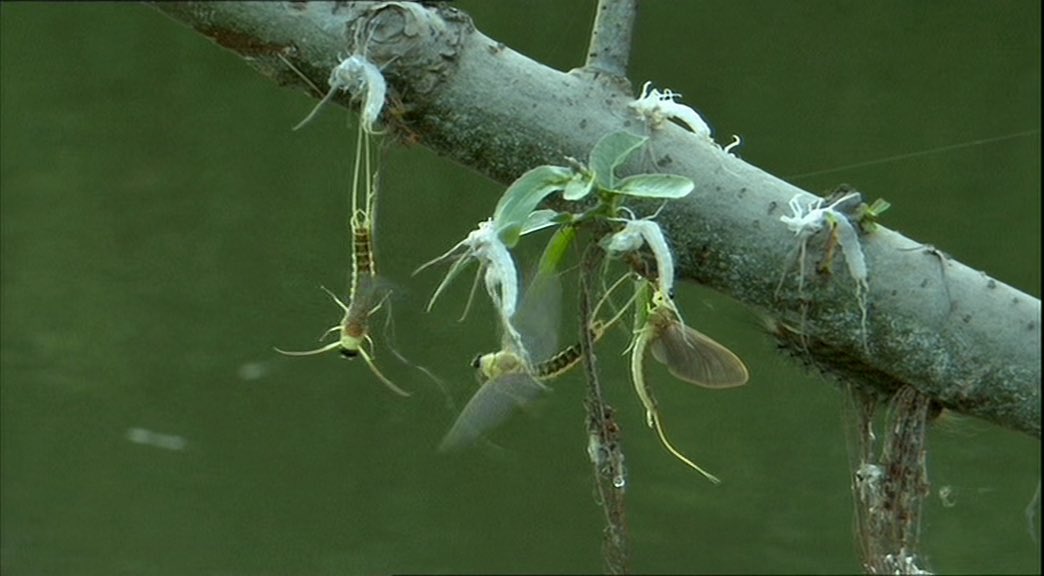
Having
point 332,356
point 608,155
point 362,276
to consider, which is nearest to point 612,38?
point 608,155

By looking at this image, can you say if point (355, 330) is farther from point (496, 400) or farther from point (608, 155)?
point (608, 155)

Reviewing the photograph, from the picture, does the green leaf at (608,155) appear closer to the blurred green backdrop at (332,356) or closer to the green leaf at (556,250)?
the green leaf at (556,250)

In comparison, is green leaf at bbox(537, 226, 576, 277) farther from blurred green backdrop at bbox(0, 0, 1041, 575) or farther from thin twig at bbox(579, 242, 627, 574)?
blurred green backdrop at bbox(0, 0, 1041, 575)

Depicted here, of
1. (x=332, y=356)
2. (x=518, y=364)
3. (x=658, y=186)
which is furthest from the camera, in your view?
(x=332, y=356)

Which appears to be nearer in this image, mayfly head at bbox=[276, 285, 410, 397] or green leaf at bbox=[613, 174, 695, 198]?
green leaf at bbox=[613, 174, 695, 198]

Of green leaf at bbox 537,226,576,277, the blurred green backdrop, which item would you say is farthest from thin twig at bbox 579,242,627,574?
the blurred green backdrop

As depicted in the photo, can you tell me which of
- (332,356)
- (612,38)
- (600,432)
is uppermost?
(332,356)
